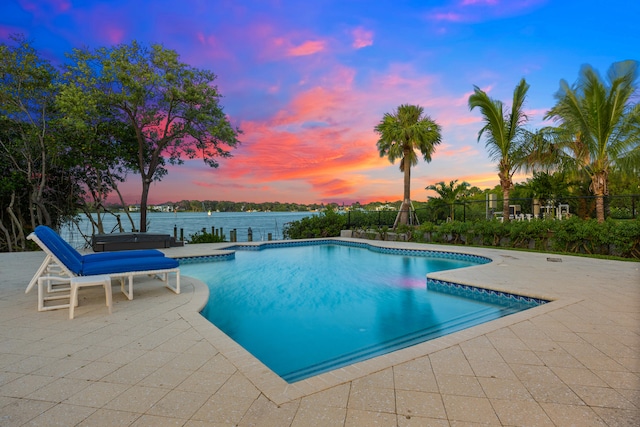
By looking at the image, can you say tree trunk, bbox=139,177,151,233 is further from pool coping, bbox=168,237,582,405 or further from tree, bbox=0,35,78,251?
pool coping, bbox=168,237,582,405

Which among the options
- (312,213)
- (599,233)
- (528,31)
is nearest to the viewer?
(599,233)

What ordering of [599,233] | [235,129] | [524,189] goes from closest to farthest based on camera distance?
[599,233] → [235,129] → [524,189]

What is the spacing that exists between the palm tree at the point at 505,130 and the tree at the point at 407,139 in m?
3.83

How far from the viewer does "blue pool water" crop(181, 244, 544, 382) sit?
11.9 feet

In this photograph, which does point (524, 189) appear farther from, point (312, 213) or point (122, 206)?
point (122, 206)

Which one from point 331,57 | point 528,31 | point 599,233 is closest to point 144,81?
point 331,57

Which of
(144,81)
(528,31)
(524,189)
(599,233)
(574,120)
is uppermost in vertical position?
(528,31)

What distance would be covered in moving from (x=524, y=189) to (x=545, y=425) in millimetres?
18842

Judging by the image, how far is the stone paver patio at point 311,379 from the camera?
186cm

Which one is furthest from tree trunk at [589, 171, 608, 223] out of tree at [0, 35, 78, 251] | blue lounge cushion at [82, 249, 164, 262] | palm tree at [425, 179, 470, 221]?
tree at [0, 35, 78, 251]

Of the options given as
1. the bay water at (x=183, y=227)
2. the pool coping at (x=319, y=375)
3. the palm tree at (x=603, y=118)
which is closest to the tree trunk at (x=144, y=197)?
the bay water at (x=183, y=227)

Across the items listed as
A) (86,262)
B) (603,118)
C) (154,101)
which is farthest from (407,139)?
(86,262)

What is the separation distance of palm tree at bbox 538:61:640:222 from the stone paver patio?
6959 mm

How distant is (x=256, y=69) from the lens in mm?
12062
